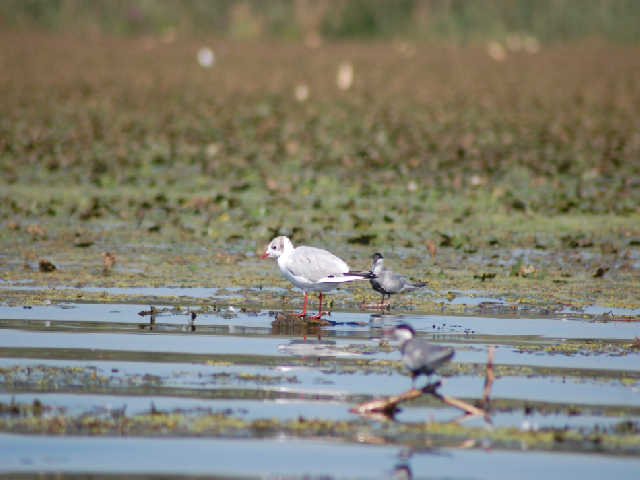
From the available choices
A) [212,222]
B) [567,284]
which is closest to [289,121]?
[212,222]

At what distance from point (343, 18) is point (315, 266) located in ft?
134

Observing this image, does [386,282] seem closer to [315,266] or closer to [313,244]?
[315,266]

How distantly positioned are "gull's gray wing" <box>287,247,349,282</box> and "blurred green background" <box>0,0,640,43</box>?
130ft

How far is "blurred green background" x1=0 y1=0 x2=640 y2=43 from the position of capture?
4859cm

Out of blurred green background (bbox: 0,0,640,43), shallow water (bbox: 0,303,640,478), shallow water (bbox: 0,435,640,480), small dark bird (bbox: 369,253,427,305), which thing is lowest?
shallow water (bbox: 0,435,640,480)

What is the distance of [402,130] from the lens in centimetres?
2789

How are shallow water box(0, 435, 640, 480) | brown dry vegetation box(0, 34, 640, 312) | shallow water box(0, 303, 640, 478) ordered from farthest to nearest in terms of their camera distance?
brown dry vegetation box(0, 34, 640, 312) → shallow water box(0, 303, 640, 478) → shallow water box(0, 435, 640, 480)

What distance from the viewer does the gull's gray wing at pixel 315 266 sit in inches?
393

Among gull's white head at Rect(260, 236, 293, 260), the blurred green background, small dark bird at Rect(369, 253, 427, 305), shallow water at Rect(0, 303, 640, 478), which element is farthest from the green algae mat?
the blurred green background

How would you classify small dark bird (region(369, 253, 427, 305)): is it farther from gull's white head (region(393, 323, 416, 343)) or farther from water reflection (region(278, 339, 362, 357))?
gull's white head (region(393, 323, 416, 343))

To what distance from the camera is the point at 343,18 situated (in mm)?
49750

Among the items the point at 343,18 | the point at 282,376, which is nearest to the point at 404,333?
the point at 282,376

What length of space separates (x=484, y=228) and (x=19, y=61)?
28516 mm

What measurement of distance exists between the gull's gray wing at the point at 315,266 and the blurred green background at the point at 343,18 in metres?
39.6
